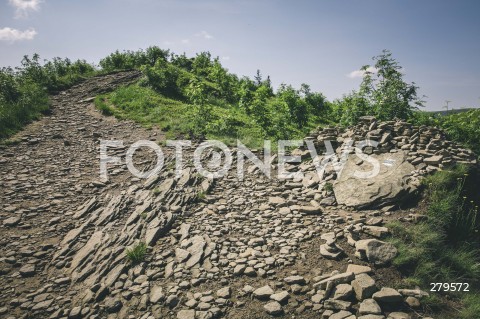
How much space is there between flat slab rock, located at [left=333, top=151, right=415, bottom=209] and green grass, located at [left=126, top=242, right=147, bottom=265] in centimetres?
498

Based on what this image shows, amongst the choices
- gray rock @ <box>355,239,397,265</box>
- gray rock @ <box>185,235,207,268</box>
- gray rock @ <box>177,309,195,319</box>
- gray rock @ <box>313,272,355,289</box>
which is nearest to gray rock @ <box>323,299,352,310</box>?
gray rock @ <box>313,272,355,289</box>

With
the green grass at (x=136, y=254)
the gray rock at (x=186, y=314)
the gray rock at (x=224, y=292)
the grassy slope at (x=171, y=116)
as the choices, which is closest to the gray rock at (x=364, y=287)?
the gray rock at (x=224, y=292)

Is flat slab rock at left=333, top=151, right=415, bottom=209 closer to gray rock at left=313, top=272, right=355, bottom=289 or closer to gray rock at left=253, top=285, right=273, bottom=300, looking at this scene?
gray rock at left=313, top=272, right=355, bottom=289

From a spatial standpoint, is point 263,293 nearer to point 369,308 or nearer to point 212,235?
point 369,308

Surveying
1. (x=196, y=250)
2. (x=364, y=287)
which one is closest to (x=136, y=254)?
(x=196, y=250)

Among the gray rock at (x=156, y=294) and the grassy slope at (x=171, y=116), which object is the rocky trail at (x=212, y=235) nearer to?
the gray rock at (x=156, y=294)

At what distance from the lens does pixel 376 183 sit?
6949mm

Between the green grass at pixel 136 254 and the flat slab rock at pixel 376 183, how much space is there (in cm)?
498

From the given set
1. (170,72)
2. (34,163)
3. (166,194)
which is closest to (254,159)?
(166,194)

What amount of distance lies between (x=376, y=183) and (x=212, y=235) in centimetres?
454

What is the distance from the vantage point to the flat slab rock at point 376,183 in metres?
6.55

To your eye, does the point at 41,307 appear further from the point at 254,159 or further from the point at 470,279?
the point at 470,279

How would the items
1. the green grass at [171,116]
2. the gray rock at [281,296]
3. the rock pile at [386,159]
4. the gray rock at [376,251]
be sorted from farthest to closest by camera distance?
the green grass at [171,116] < the rock pile at [386,159] < the gray rock at [376,251] < the gray rock at [281,296]

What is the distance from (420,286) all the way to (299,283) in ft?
6.73
